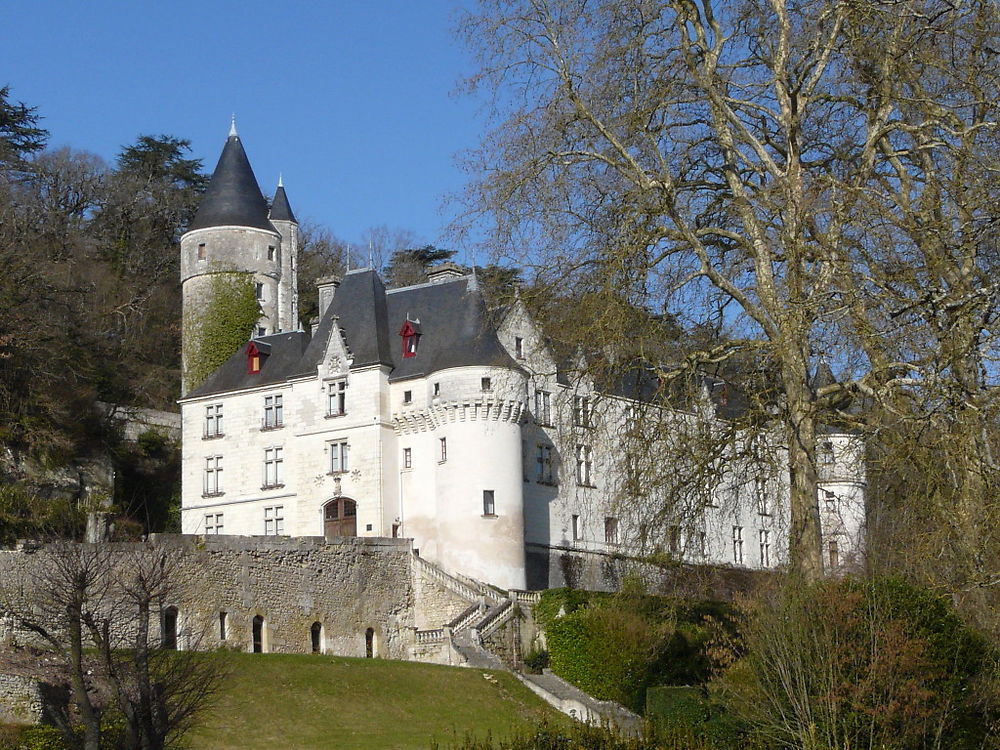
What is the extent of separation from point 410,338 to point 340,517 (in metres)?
4.74

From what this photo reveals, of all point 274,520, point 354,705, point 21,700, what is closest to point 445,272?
point 274,520

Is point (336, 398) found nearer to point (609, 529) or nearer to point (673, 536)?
point (609, 529)

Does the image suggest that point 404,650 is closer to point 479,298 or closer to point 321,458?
point 321,458

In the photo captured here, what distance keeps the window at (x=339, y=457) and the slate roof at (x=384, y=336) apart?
2.01 meters

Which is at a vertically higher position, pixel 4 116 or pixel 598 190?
pixel 4 116

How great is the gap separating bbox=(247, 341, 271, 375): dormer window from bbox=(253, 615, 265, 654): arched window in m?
9.55

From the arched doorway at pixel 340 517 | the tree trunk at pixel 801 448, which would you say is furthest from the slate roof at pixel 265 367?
the tree trunk at pixel 801 448

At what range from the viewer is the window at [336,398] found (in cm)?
3675

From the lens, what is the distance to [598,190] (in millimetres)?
13953

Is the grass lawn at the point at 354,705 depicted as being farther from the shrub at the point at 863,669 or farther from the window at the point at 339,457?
the shrub at the point at 863,669

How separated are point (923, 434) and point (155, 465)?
3290 cm

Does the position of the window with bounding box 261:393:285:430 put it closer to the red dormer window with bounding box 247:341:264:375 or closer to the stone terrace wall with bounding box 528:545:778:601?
the red dormer window with bounding box 247:341:264:375

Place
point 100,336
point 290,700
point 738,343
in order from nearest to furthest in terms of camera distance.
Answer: point 738,343 < point 290,700 < point 100,336

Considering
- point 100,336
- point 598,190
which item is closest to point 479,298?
point 100,336
